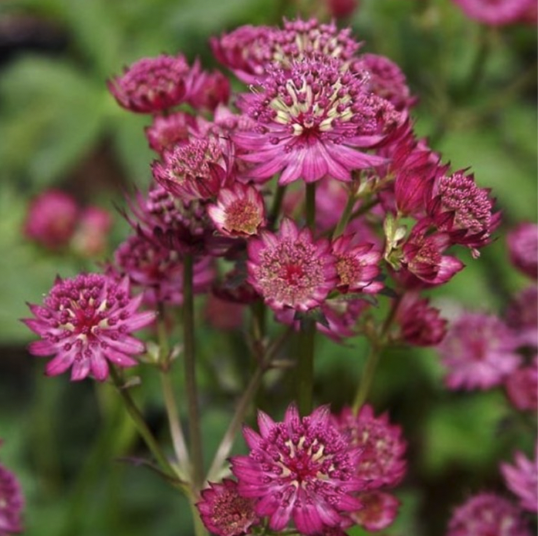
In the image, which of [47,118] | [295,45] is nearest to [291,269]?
[295,45]

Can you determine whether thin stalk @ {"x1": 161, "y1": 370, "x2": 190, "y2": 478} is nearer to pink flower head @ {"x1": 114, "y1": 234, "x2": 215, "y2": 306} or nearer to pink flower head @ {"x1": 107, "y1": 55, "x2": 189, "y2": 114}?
pink flower head @ {"x1": 114, "y1": 234, "x2": 215, "y2": 306}

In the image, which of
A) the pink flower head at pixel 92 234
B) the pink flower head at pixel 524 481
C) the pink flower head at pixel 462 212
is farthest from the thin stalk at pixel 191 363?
the pink flower head at pixel 92 234

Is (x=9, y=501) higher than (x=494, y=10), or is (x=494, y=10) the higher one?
(x=494, y=10)

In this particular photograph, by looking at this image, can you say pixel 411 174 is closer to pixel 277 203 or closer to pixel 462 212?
pixel 462 212

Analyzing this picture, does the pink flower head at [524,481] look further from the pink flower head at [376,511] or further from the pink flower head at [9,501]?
the pink flower head at [9,501]

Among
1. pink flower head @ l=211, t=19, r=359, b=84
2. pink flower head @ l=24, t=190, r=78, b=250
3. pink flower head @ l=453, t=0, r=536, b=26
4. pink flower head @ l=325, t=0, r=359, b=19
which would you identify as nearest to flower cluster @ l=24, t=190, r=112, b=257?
pink flower head @ l=24, t=190, r=78, b=250

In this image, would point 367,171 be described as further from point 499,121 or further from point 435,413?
point 499,121

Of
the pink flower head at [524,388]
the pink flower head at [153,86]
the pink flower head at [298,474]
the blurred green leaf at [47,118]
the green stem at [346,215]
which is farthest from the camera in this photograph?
the blurred green leaf at [47,118]
